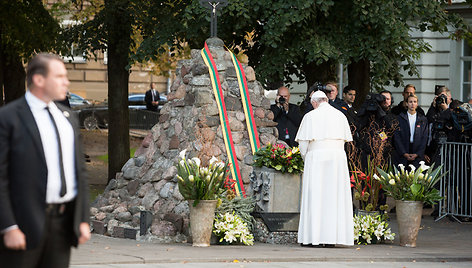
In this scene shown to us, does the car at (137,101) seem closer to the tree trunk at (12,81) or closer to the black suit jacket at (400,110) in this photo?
the tree trunk at (12,81)

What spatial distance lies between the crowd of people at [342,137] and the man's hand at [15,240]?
716cm

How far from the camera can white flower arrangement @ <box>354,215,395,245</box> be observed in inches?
520

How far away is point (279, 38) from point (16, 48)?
8016 millimetres

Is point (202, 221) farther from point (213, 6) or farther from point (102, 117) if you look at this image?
point (102, 117)

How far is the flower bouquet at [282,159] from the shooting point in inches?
518

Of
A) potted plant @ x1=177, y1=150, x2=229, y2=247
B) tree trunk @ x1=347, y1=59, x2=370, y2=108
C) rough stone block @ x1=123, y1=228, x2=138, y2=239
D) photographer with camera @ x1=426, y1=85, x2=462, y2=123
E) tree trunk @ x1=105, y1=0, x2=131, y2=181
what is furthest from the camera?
tree trunk @ x1=105, y1=0, x2=131, y2=181

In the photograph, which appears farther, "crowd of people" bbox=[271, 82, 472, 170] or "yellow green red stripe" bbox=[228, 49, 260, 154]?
"crowd of people" bbox=[271, 82, 472, 170]

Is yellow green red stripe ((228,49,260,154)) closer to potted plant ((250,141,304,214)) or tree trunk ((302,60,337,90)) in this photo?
potted plant ((250,141,304,214))

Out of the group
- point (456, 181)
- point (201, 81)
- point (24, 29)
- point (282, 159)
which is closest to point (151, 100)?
point (24, 29)

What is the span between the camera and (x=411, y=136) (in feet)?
56.0

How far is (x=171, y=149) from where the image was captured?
14.1 m

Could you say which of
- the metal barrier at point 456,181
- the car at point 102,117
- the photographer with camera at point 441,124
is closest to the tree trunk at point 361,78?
the photographer with camera at point 441,124

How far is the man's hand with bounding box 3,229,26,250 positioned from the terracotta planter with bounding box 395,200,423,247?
811 centimetres

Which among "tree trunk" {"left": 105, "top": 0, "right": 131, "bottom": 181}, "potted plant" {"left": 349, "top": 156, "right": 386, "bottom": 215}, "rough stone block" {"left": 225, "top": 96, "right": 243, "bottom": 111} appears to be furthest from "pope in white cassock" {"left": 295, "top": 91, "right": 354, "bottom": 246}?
"tree trunk" {"left": 105, "top": 0, "right": 131, "bottom": 181}
